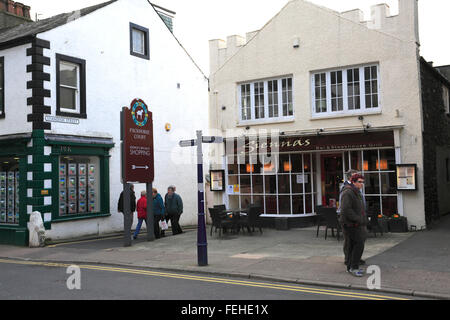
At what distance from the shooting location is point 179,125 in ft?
69.9

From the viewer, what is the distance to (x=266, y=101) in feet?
57.0

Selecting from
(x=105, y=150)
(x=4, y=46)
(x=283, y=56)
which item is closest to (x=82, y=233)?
(x=105, y=150)

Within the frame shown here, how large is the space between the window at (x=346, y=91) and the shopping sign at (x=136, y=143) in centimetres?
590

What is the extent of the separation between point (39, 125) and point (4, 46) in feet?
10.4

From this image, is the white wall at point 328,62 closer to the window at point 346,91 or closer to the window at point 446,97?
the window at point 346,91

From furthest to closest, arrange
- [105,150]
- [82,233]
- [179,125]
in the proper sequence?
[179,125] < [105,150] < [82,233]

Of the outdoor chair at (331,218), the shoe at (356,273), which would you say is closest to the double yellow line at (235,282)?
the shoe at (356,273)

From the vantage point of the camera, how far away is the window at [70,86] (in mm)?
15734

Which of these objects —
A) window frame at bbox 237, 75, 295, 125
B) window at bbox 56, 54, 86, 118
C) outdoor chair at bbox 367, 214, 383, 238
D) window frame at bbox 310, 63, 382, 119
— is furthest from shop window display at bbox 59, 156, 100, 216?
outdoor chair at bbox 367, 214, 383, 238

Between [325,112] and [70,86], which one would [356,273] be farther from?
[70,86]

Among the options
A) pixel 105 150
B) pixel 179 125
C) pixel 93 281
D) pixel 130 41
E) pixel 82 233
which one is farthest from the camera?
pixel 179 125

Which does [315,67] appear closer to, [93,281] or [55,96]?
[55,96]

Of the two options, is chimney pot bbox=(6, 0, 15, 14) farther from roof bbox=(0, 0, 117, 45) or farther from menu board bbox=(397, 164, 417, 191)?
menu board bbox=(397, 164, 417, 191)

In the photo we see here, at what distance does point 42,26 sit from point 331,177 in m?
11.6
